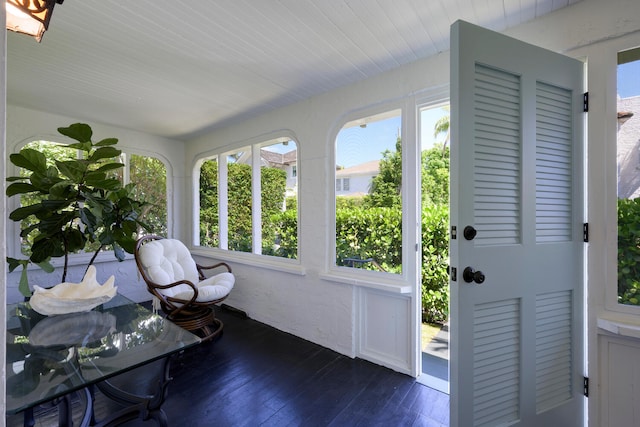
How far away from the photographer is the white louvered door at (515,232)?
131cm

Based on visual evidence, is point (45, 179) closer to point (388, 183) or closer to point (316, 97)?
point (316, 97)

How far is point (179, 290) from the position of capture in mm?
3057

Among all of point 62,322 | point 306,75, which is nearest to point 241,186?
point 306,75

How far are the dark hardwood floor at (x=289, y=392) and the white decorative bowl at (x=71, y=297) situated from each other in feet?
2.50

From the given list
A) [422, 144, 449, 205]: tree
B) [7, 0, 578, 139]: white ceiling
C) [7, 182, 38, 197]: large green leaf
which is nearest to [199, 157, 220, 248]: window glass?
→ [7, 0, 578, 139]: white ceiling

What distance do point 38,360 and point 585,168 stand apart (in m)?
2.80

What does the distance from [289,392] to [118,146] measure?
3817 millimetres

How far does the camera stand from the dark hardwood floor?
1779 mm

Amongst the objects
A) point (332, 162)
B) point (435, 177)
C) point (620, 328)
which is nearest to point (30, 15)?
point (332, 162)

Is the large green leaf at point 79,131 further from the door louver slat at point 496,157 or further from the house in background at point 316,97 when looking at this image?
the door louver slat at point 496,157

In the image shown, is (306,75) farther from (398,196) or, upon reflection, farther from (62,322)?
(62,322)

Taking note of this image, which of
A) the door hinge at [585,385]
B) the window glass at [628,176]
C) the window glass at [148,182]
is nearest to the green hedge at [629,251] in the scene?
the window glass at [628,176]

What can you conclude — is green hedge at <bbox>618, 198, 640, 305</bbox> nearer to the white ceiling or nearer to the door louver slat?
the door louver slat

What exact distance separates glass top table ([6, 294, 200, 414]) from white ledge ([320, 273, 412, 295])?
145cm
